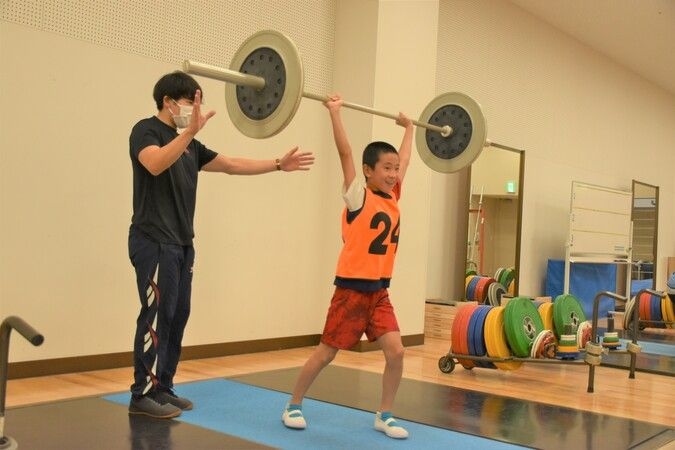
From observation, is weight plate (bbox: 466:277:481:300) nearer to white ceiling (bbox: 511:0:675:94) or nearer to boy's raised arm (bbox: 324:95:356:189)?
white ceiling (bbox: 511:0:675:94)

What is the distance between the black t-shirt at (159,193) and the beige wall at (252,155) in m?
1.17

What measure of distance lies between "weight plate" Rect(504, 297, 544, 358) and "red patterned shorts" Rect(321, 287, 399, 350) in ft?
5.06

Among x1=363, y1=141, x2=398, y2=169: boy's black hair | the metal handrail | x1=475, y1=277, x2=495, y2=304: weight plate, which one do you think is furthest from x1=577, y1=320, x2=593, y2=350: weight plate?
the metal handrail

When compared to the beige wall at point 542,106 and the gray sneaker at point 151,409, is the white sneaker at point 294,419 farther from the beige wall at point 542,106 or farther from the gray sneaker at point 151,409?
the beige wall at point 542,106

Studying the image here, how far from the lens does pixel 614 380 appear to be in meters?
4.40

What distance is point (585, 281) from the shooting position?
Result: 8.18 meters

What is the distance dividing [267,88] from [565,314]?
272cm

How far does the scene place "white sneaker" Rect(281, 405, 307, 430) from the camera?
9.15ft

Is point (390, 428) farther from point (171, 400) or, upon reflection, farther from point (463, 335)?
point (463, 335)

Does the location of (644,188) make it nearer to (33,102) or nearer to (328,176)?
(328,176)

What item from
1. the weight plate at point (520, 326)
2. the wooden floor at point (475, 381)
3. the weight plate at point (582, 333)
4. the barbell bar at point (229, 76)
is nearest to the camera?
the barbell bar at point (229, 76)

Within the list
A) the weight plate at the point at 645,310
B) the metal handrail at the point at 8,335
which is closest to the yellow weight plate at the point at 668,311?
the weight plate at the point at 645,310

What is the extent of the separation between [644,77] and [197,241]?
26.7ft

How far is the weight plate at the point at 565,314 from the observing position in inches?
179
